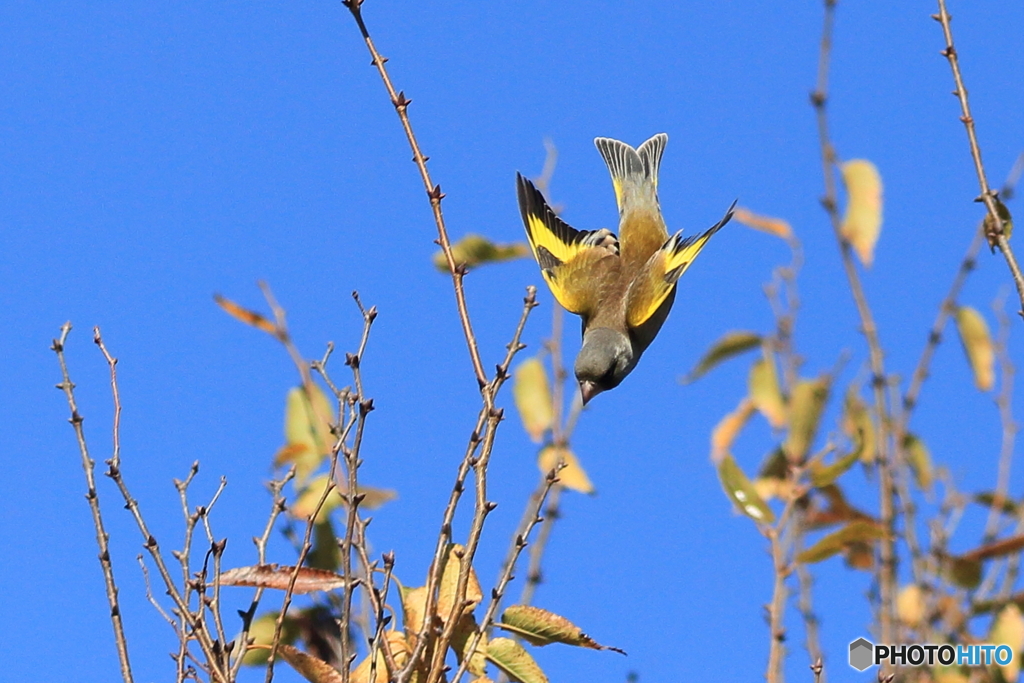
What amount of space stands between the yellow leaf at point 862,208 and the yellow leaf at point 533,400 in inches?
48.4

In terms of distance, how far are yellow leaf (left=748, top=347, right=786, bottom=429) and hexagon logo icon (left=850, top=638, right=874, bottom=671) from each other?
893 millimetres

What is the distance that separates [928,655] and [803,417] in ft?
3.33

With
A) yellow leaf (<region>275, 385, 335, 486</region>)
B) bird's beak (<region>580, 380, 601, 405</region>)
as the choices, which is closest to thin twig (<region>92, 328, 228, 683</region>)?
yellow leaf (<region>275, 385, 335, 486</region>)

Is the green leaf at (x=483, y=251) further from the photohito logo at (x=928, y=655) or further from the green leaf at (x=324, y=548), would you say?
the photohito logo at (x=928, y=655)

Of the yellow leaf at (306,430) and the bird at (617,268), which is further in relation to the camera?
the bird at (617,268)

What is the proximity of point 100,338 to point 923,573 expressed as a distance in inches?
128

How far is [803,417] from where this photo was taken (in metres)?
4.52

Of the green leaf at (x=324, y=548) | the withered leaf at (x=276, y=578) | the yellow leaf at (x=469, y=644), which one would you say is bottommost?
the yellow leaf at (x=469, y=644)

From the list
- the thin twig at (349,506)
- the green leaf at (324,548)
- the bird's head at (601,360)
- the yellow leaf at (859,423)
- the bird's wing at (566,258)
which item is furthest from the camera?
the bird's wing at (566,258)

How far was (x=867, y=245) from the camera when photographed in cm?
441

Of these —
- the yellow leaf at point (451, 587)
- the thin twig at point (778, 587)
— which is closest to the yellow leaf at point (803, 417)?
the thin twig at point (778, 587)

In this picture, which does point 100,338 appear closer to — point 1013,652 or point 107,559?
point 107,559

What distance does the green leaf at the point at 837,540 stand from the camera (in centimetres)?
396

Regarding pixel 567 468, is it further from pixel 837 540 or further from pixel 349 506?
pixel 349 506
